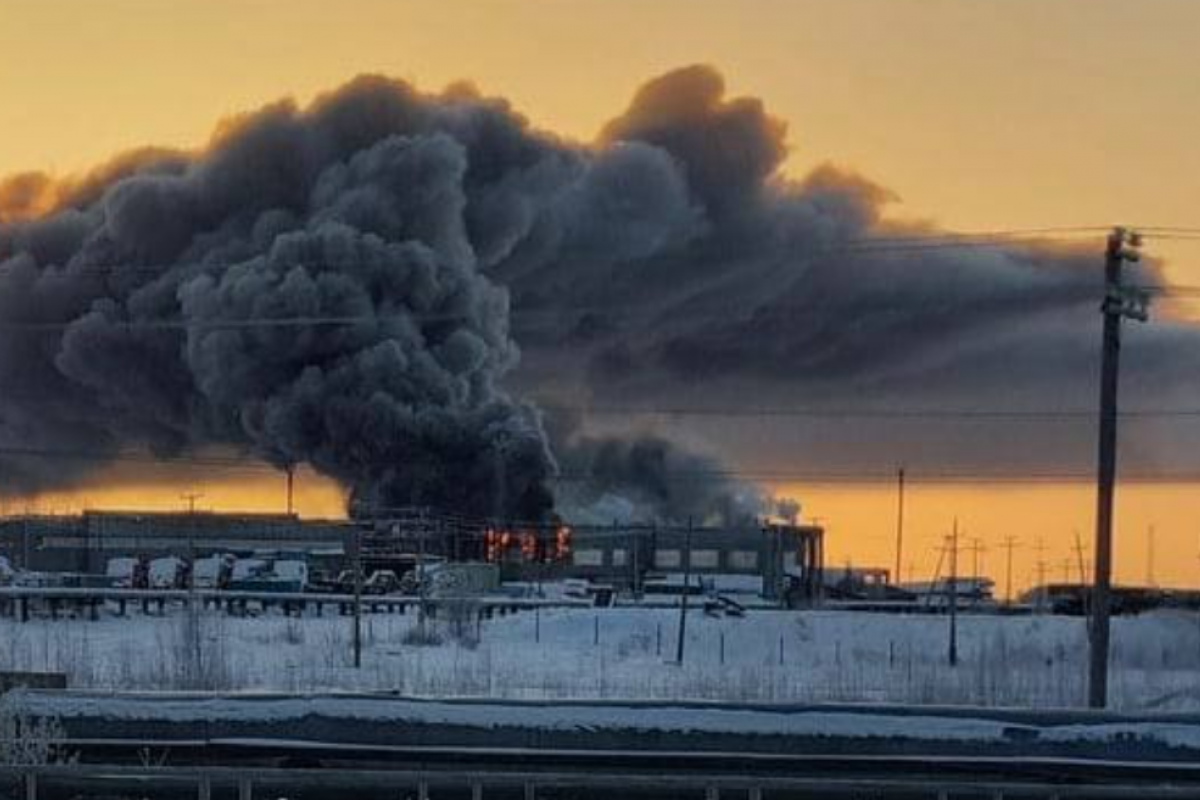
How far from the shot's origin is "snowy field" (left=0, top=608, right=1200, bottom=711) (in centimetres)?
2669

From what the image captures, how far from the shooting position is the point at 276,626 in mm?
45875

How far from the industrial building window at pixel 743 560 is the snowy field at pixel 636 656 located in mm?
39772

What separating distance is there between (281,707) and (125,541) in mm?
83323

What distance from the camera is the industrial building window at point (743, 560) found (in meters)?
101

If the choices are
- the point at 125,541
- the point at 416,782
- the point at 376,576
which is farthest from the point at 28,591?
the point at 125,541

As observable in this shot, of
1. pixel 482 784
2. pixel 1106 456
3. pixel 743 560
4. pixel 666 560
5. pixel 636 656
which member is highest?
pixel 1106 456

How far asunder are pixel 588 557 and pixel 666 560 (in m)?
4.62

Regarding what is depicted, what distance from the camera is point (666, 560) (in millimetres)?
101750

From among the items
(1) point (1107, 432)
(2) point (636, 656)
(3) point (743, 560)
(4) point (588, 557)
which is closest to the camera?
(1) point (1107, 432)

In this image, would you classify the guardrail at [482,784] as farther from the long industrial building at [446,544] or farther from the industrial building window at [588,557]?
the industrial building window at [588,557]

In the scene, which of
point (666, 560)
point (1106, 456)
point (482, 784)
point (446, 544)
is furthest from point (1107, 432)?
point (666, 560)

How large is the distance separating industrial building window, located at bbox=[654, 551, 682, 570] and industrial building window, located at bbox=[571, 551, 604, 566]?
3240 mm

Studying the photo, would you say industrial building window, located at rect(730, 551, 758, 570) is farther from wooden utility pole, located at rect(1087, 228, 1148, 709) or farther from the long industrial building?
wooden utility pole, located at rect(1087, 228, 1148, 709)

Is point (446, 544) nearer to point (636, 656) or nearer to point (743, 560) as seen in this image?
point (743, 560)
